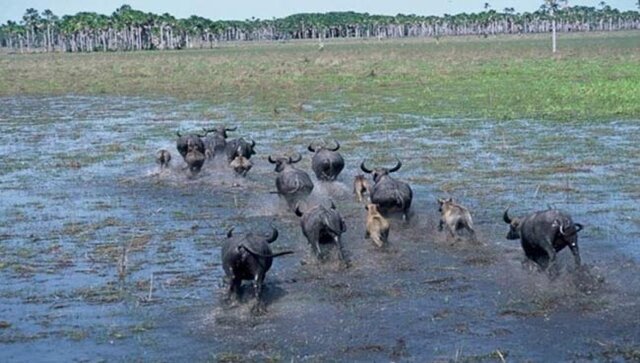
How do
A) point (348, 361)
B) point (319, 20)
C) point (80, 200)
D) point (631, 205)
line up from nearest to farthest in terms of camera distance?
point (348, 361) < point (631, 205) < point (80, 200) < point (319, 20)

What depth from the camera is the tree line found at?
133 meters

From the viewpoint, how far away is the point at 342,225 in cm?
1239

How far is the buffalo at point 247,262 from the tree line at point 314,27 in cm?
12235

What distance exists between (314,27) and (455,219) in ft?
550

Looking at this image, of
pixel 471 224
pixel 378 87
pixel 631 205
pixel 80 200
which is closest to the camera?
pixel 471 224

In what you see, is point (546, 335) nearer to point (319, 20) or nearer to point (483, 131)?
point (483, 131)

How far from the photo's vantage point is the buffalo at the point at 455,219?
13062 millimetres

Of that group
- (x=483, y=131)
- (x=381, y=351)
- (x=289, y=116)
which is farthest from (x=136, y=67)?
(x=381, y=351)

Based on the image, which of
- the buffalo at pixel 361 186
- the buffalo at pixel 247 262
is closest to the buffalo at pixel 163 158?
the buffalo at pixel 361 186

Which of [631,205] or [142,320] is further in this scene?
[631,205]

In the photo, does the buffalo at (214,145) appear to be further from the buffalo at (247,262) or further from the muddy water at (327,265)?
the buffalo at (247,262)

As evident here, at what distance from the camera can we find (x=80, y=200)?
57.1 ft

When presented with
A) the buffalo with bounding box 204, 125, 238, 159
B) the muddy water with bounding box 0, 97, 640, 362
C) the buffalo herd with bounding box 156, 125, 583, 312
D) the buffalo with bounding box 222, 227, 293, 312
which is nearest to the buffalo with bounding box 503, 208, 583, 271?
the buffalo herd with bounding box 156, 125, 583, 312

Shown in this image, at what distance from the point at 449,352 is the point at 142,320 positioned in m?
3.21
